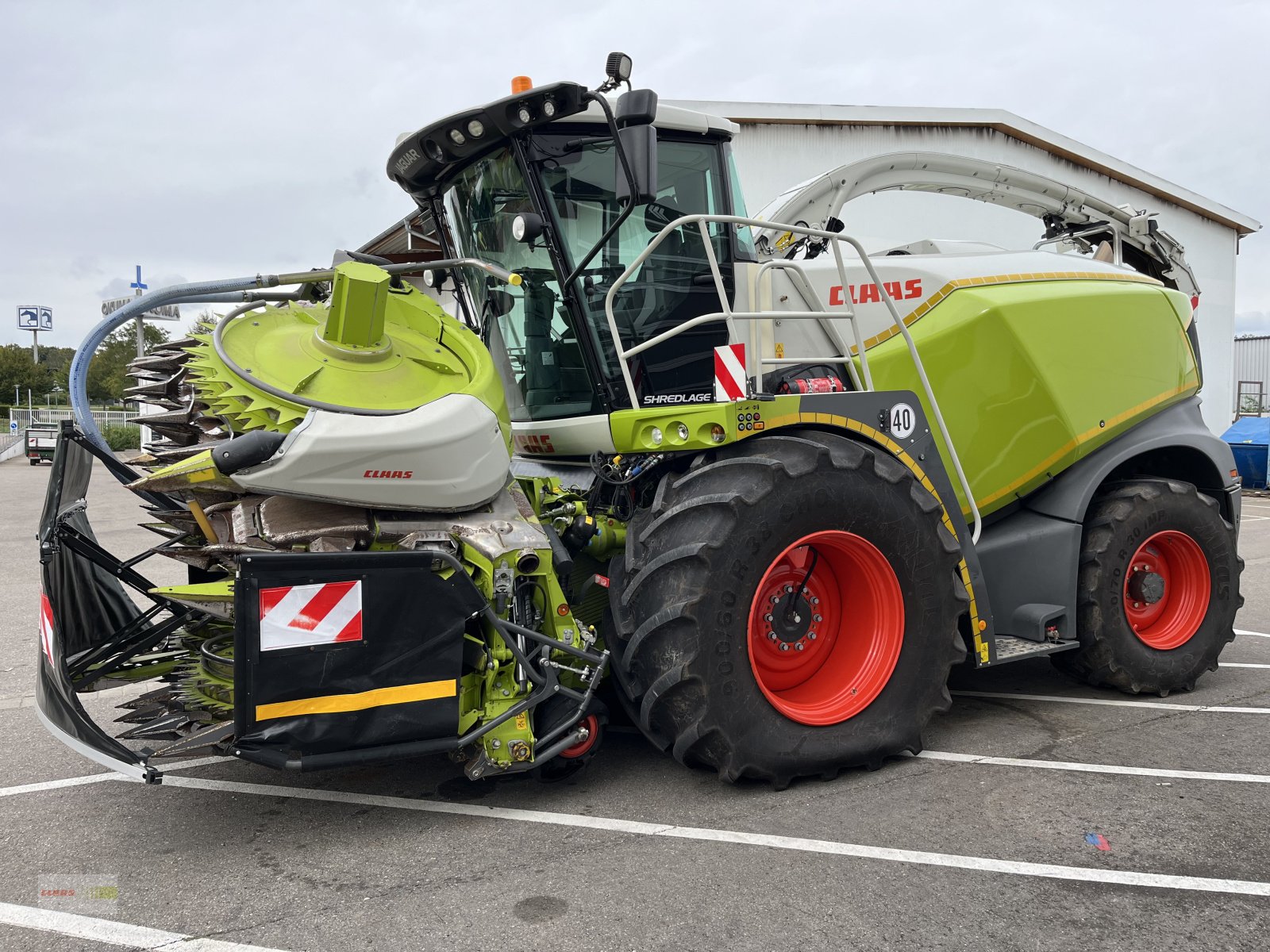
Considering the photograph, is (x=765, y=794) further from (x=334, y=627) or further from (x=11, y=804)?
(x=11, y=804)

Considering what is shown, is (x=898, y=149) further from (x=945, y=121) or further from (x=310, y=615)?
(x=310, y=615)

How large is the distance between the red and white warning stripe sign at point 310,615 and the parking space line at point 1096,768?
255 centimetres

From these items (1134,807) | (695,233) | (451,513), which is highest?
(695,233)

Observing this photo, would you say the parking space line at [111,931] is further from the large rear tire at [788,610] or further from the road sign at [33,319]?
the road sign at [33,319]

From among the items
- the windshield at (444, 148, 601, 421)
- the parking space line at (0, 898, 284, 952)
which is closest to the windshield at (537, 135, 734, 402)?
the windshield at (444, 148, 601, 421)

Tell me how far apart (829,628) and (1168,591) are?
8.17 ft

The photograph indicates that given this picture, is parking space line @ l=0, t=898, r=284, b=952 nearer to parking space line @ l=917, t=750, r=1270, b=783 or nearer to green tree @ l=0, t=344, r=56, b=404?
parking space line @ l=917, t=750, r=1270, b=783

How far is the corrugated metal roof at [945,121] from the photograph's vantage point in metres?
15.8

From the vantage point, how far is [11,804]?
3738 mm

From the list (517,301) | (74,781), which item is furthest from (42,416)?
(517,301)

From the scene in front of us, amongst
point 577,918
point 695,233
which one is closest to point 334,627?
point 577,918

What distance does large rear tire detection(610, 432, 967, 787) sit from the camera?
11.8 ft

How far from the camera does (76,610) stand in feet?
12.8

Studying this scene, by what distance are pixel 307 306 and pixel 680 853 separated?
2.68m
